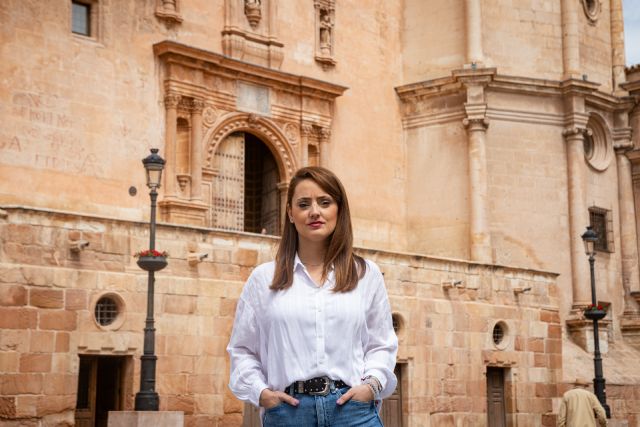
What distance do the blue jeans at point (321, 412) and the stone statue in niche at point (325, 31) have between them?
2198 centimetres

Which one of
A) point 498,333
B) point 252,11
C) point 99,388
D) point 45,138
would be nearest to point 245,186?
point 252,11

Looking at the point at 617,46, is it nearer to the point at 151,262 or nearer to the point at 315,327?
the point at 151,262

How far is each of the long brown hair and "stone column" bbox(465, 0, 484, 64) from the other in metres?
23.0

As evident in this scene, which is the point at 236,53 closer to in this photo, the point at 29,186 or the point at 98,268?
the point at 29,186

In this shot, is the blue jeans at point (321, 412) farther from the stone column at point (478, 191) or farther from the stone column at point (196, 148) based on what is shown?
the stone column at point (478, 191)

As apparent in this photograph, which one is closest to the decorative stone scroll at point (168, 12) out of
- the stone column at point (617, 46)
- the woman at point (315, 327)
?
the stone column at point (617, 46)

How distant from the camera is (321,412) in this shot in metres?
3.95

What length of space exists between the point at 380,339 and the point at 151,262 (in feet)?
35.3

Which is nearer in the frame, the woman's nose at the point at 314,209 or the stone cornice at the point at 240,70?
the woman's nose at the point at 314,209

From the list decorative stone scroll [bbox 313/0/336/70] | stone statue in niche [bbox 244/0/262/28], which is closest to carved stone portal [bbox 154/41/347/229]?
decorative stone scroll [bbox 313/0/336/70]

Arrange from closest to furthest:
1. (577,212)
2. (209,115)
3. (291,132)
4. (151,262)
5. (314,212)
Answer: (314,212) → (151,262) → (209,115) → (291,132) → (577,212)

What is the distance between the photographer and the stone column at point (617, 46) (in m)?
29.6

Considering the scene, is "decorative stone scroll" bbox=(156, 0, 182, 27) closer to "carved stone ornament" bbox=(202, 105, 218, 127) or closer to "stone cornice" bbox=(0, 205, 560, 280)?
"carved stone ornament" bbox=(202, 105, 218, 127)

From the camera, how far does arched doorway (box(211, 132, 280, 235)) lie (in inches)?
909
